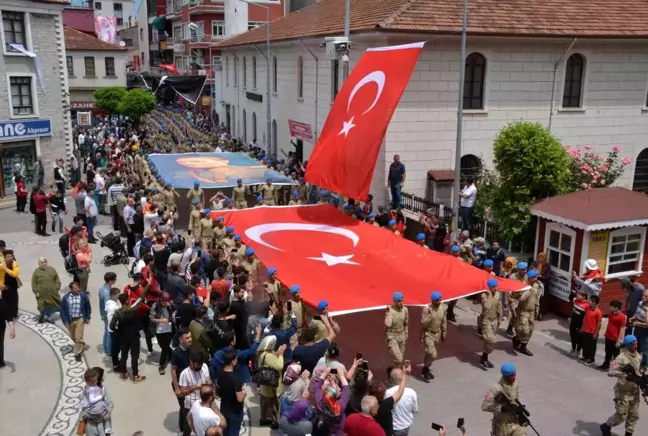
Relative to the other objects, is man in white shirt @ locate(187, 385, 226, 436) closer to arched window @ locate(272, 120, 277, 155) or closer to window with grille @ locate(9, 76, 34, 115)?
window with grille @ locate(9, 76, 34, 115)

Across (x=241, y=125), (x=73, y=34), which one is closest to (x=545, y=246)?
(x=241, y=125)

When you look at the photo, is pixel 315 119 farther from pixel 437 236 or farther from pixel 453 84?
pixel 437 236

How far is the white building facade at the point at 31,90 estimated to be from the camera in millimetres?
24781

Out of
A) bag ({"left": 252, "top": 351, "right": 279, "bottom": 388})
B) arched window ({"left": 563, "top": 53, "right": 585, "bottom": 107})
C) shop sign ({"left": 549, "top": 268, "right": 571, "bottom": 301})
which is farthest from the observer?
arched window ({"left": 563, "top": 53, "right": 585, "bottom": 107})

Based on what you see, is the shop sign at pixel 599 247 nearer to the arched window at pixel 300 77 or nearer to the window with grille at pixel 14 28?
the arched window at pixel 300 77

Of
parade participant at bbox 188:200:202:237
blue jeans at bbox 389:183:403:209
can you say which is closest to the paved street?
parade participant at bbox 188:200:202:237

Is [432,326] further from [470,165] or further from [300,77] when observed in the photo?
[300,77]

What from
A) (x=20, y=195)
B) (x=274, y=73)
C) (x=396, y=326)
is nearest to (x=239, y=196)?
(x=20, y=195)

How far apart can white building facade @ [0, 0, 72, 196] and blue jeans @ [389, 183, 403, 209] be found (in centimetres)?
1611

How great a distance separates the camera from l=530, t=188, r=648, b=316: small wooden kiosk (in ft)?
42.7

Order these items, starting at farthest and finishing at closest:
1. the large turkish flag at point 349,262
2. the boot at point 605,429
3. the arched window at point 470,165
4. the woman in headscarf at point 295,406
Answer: the arched window at point 470,165, the large turkish flag at point 349,262, the boot at point 605,429, the woman in headscarf at point 295,406

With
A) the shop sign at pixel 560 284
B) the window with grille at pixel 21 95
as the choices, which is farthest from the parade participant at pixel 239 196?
the window with grille at pixel 21 95

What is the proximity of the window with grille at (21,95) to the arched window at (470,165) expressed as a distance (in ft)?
59.2

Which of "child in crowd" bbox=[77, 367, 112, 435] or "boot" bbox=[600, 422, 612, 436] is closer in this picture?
"child in crowd" bbox=[77, 367, 112, 435]
